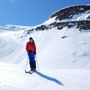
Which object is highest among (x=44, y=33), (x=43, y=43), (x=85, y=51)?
(x=44, y=33)

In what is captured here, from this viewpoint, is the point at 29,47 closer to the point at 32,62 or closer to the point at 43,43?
the point at 32,62

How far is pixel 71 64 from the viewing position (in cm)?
1914

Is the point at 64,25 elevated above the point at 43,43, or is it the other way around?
the point at 64,25

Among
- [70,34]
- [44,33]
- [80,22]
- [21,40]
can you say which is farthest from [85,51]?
[21,40]

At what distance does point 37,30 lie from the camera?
35.9 meters

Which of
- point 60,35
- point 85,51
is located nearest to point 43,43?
point 60,35

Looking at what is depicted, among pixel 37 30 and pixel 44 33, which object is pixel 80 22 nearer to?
pixel 44 33

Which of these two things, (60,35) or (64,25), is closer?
(60,35)

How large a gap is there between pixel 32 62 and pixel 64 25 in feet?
82.4

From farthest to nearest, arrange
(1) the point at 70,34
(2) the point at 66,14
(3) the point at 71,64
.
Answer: (2) the point at 66,14, (1) the point at 70,34, (3) the point at 71,64

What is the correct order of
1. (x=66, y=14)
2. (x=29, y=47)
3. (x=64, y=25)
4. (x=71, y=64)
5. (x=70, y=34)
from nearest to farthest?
(x=29, y=47)
(x=71, y=64)
(x=70, y=34)
(x=64, y=25)
(x=66, y=14)

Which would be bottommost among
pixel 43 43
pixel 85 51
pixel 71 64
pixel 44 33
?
pixel 71 64

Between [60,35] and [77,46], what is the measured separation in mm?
6393

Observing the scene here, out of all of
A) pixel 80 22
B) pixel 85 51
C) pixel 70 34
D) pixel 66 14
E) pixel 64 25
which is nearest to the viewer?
pixel 85 51
